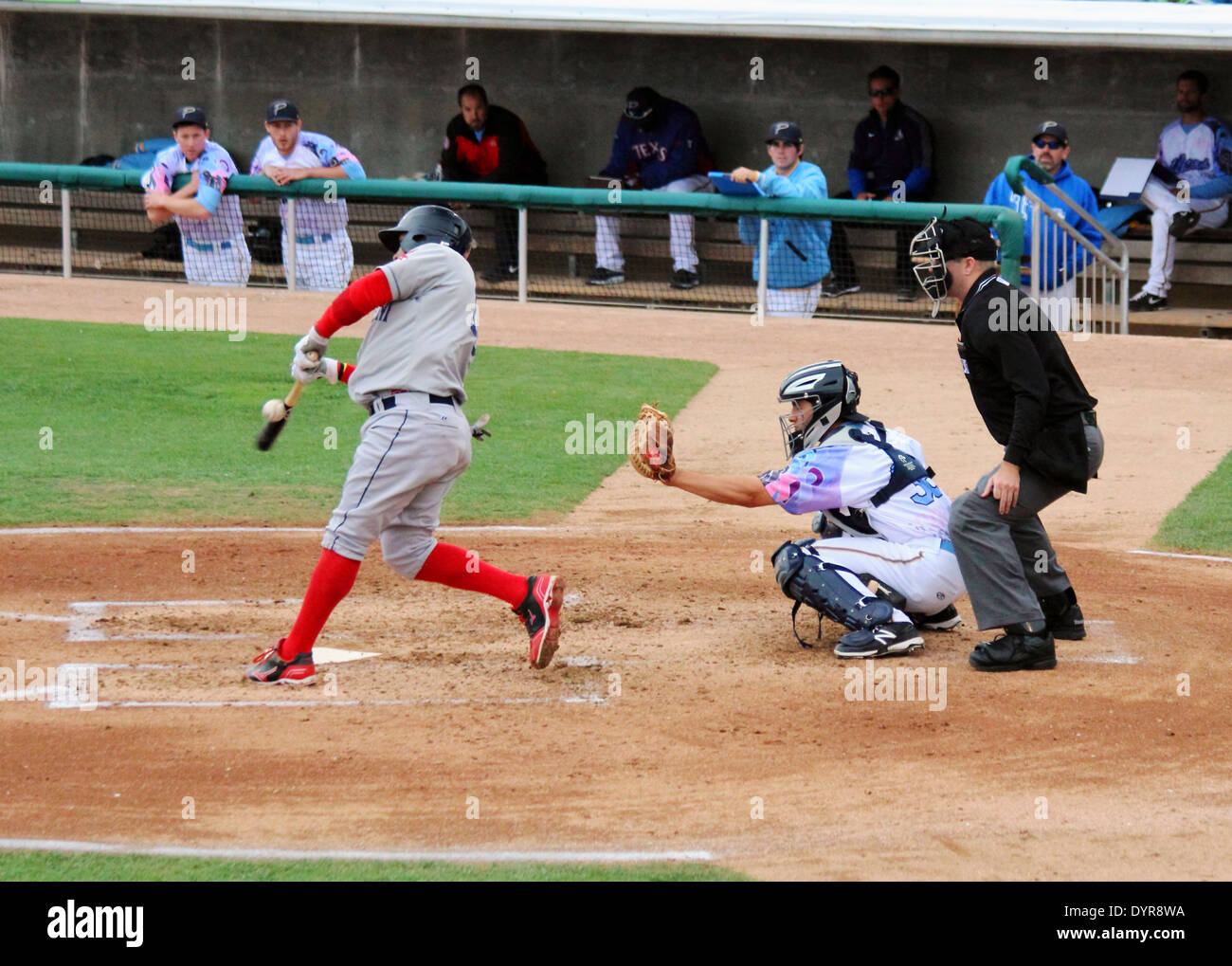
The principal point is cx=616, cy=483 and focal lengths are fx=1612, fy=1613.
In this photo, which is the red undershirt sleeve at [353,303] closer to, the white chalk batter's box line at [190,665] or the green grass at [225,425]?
the white chalk batter's box line at [190,665]

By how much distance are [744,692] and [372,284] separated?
2019 mm

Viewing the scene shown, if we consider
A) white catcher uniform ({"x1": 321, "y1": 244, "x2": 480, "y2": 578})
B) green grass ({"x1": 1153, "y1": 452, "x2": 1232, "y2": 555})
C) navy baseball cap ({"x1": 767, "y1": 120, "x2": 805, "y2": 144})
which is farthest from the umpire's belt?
navy baseball cap ({"x1": 767, "y1": 120, "x2": 805, "y2": 144})

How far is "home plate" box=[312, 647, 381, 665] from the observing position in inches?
251

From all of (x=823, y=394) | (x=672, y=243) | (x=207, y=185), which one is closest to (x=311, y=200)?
(x=207, y=185)

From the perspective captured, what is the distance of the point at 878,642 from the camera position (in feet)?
20.7

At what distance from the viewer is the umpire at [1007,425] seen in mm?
5855

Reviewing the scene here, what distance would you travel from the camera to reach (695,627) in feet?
22.6

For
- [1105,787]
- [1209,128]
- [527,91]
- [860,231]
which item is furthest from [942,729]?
[527,91]

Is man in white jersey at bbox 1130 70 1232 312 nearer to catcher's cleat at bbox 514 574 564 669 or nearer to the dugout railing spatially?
the dugout railing

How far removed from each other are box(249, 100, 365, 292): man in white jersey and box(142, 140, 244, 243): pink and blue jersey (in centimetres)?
37

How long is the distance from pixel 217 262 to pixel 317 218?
3.34 feet
